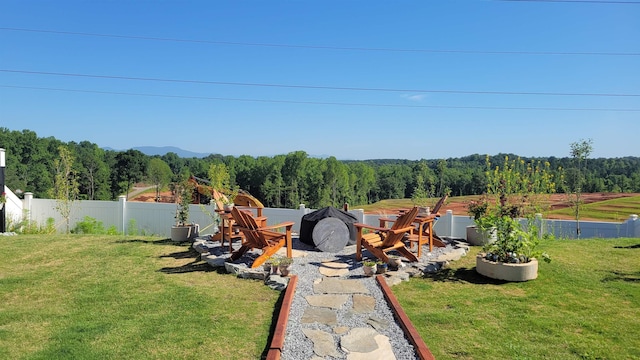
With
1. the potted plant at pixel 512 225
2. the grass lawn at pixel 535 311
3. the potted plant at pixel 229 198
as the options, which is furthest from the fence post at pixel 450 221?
the potted plant at pixel 229 198

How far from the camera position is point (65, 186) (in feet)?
36.1

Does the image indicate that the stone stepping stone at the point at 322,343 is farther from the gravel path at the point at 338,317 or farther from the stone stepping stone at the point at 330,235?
the stone stepping stone at the point at 330,235

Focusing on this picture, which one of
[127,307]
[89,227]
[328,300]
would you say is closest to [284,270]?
[328,300]

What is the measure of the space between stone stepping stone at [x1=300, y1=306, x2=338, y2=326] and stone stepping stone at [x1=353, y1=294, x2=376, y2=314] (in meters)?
0.30

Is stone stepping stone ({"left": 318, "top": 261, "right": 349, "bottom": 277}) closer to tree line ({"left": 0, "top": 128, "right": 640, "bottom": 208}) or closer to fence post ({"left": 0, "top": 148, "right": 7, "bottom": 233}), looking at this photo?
fence post ({"left": 0, "top": 148, "right": 7, "bottom": 233})

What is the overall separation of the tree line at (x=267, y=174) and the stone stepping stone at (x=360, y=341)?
87.9 ft

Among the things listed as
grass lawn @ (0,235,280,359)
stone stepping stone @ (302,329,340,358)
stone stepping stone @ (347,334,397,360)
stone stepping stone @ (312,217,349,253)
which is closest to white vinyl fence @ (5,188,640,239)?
stone stepping stone @ (312,217,349,253)

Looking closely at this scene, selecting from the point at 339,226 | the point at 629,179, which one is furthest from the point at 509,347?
the point at 629,179

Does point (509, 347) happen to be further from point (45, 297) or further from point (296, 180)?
point (296, 180)

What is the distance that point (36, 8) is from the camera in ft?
44.0

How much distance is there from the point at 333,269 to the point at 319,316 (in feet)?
6.03

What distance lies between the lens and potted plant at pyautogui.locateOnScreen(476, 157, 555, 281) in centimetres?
525

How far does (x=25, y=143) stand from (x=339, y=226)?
45191 millimetres

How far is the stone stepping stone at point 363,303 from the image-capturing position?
4.20 meters
